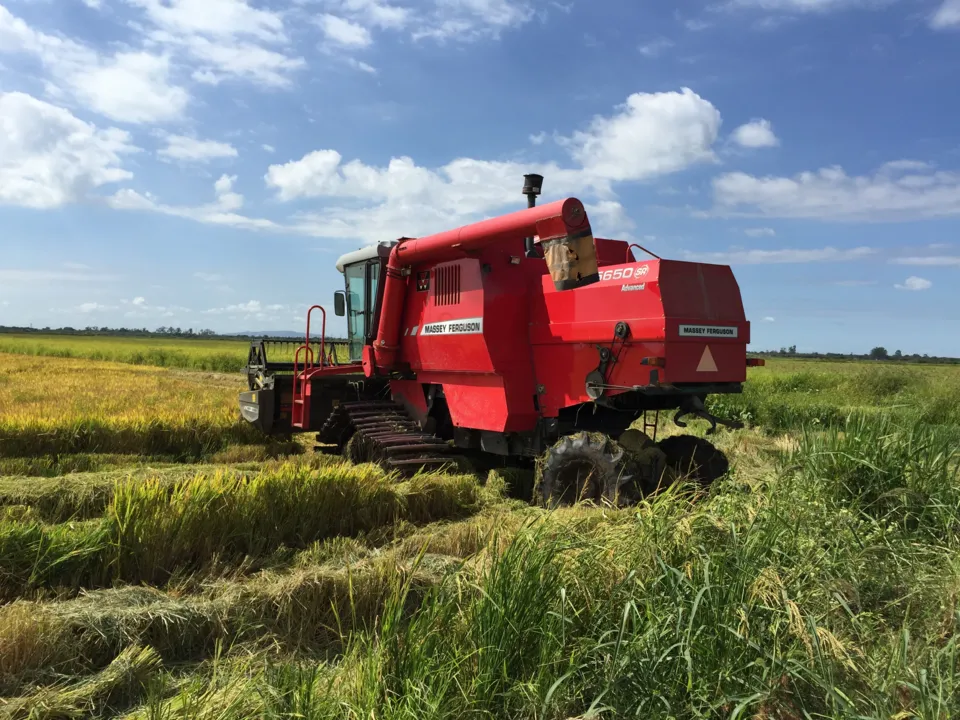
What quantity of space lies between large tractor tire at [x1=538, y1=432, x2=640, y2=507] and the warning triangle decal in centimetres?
108

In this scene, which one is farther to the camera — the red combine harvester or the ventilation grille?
the ventilation grille

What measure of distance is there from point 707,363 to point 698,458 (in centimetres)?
107

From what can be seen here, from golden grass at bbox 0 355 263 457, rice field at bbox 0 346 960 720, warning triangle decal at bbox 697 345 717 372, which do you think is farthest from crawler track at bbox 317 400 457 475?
warning triangle decal at bbox 697 345 717 372

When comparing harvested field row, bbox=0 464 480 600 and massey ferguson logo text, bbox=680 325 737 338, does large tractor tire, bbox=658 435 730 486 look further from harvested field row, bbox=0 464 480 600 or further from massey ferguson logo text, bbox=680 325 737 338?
harvested field row, bbox=0 464 480 600

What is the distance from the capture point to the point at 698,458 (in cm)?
697

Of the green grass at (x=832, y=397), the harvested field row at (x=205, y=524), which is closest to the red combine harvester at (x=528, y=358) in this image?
the harvested field row at (x=205, y=524)

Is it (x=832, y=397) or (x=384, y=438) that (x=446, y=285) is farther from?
(x=832, y=397)

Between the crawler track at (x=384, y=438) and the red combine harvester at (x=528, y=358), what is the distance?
0.03m

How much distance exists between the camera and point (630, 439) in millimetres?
6723

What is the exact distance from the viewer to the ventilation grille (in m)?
8.03

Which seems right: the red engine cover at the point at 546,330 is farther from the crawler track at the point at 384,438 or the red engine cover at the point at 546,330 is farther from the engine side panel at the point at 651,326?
the crawler track at the point at 384,438

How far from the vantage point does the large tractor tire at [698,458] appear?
691 cm

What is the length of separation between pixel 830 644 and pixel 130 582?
401cm

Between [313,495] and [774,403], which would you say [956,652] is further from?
[774,403]
